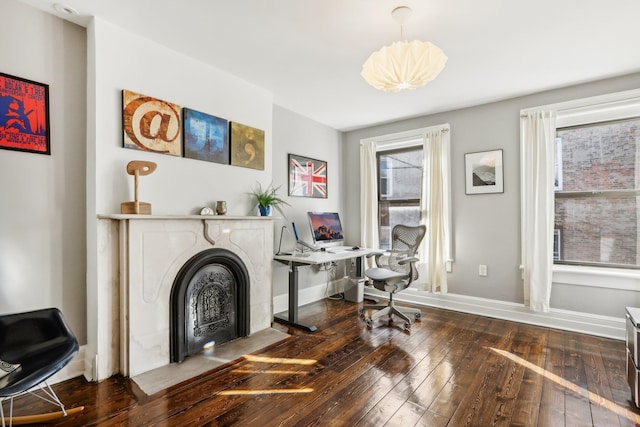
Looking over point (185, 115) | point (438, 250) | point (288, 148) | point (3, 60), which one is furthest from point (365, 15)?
point (438, 250)

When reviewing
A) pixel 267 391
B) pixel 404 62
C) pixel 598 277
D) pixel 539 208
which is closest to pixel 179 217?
pixel 267 391

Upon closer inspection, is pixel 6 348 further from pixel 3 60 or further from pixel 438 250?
pixel 438 250

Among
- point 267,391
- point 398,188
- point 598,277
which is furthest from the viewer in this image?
point 398,188

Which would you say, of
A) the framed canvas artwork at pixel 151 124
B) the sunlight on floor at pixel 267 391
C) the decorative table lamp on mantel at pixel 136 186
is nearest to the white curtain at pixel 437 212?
the sunlight on floor at pixel 267 391

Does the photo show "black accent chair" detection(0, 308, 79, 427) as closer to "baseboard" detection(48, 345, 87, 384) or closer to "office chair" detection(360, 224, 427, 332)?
"baseboard" detection(48, 345, 87, 384)

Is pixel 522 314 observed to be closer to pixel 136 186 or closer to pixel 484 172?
pixel 484 172

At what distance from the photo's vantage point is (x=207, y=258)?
2607 millimetres

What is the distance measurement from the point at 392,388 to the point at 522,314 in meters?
2.17

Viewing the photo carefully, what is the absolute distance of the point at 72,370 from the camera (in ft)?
7.18

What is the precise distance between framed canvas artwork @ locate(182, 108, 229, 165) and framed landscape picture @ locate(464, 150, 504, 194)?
2.79 meters

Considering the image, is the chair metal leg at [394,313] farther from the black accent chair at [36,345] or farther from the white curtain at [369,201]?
the black accent chair at [36,345]

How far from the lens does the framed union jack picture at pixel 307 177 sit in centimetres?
395

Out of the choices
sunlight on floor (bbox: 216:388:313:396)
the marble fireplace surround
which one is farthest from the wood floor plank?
the marble fireplace surround

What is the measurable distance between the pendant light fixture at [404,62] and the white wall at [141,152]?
1530mm
